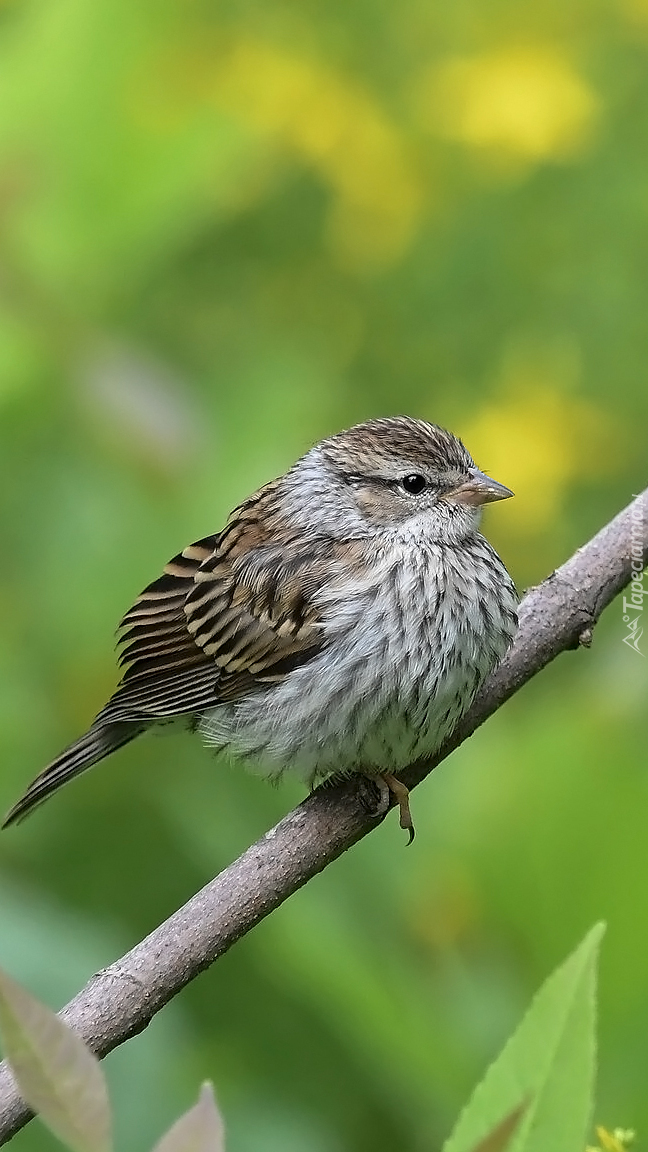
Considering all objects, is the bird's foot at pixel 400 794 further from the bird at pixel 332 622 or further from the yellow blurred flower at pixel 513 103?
the yellow blurred flower at pixel 513 103

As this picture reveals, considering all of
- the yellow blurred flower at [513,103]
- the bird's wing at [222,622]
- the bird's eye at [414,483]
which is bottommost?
the bird's wing at [222,622]

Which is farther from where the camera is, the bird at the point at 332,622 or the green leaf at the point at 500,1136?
the bird at the point at 332,622

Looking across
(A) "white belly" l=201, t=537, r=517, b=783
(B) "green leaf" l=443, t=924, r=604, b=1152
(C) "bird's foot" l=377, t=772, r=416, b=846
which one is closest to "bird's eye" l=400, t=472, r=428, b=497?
(A) "white belly" l=201, t=537, r=517, b=783

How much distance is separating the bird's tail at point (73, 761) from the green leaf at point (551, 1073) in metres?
1.95

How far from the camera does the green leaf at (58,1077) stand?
A: 87cm

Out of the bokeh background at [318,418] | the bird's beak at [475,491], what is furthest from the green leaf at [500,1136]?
the bird's beak at [475,491]

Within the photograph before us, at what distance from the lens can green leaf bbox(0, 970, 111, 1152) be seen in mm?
867

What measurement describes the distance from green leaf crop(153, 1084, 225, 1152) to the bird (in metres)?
1.68

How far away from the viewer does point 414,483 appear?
293cm

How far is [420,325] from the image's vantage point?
13.4 ft

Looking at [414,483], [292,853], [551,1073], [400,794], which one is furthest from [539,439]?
[551,1073]

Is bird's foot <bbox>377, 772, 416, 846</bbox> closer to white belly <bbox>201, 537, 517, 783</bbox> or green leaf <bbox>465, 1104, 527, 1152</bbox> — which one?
white belly <bbox>201, 537, 517, 783</bbox>

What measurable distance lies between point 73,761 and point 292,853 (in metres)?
0.89

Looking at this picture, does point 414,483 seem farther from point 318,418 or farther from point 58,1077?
point 58,1077
